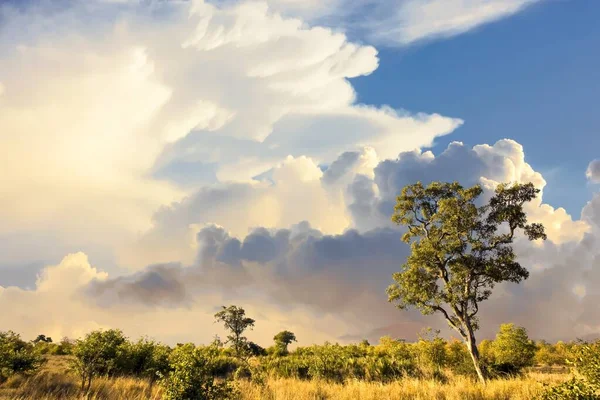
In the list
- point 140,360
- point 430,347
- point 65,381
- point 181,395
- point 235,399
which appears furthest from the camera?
point 430,347

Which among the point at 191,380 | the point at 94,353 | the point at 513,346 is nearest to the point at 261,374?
the point at 94,353

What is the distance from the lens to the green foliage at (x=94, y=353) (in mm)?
22344

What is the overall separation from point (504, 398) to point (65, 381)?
2392 centimetres

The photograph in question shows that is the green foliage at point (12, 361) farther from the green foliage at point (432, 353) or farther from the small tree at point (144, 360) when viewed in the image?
the green foliage at point (432, 353)

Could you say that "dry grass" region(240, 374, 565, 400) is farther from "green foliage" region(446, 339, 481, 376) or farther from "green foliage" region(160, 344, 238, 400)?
"green foliage" region(446, 339, 481, 376)

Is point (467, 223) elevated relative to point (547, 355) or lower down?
elevated

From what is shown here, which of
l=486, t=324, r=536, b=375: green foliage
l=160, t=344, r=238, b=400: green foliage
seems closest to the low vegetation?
Answer: l=160, t=344, r=238, b=400: green foliage

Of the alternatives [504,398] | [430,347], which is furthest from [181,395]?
[430,347]

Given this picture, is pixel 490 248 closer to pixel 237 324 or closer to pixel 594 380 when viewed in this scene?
pixel 594 380

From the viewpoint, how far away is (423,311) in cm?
3064

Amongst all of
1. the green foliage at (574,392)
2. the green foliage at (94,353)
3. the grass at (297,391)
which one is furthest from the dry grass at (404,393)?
the green foliage at (94,353)

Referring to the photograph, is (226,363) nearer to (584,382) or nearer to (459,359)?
(459,359)

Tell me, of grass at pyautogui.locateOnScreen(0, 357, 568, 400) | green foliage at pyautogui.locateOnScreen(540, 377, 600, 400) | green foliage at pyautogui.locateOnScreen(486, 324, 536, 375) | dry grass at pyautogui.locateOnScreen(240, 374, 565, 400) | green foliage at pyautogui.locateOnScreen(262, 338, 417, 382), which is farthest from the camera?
green foliage at pyautogui.locateOnScreen(486, 324, 536, 375)

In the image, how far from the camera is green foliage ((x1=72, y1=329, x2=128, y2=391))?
73.3ft
